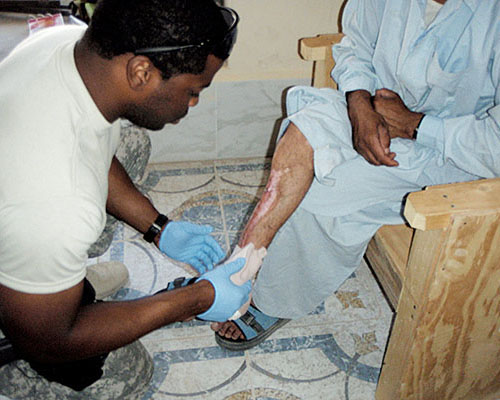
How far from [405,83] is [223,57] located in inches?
20.5

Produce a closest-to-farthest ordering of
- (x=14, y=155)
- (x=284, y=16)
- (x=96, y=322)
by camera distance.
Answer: (x=14, y=155) < (x=96, y=322) < (x=284, y=16)

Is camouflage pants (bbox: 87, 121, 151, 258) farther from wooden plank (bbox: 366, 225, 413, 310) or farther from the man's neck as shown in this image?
wooden plank (bbox: 366, 225, 413, 310)

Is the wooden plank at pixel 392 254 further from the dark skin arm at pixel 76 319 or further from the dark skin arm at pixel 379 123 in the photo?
the dark skin arm at pixel 76 319

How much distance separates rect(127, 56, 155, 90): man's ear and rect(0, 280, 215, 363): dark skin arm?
338mm

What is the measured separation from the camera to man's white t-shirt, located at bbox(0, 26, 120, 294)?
732 millimetres

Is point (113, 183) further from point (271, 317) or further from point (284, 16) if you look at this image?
point (284, 16)

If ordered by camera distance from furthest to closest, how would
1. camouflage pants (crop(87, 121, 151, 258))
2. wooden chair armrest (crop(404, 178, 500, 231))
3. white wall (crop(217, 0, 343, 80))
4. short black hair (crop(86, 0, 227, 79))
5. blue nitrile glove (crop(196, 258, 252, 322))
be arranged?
white wall (crop(217, 0, 343, 80)), camouflage pants (crop(87, 121, 151, 258)), blue nitrile glove (crop(196, 258, 252, 322)), wooden chair armrest (crop(404, 178, 500, 231)), short black hair (crop(86, 0, 227, 79))

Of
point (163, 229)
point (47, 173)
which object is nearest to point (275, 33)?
point (163, 229)

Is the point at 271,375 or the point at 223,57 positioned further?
the point at 271,375

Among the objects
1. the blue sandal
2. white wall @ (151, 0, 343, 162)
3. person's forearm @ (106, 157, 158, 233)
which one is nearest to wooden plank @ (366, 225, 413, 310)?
the blue sandal

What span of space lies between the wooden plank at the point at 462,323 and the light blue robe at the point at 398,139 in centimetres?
21

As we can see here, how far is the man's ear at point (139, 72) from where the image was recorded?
2.47 feet

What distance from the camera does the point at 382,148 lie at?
42.8 inches

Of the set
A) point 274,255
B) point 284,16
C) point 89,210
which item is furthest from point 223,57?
point 284,16
